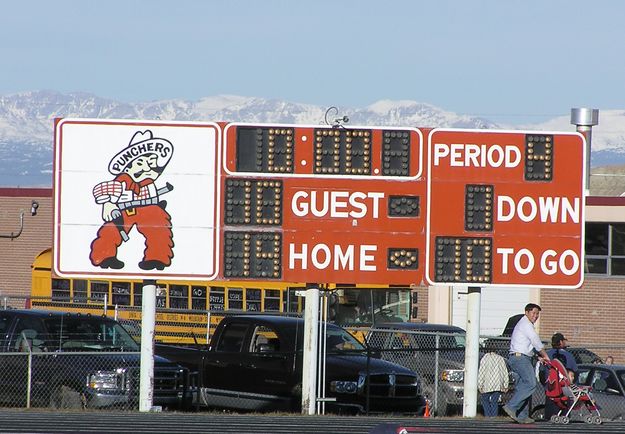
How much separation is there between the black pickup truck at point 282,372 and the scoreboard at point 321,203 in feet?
6.57

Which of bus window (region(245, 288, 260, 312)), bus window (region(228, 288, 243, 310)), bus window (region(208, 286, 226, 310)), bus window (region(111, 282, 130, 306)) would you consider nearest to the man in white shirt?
bus window (region(245, 288, 260, 312))

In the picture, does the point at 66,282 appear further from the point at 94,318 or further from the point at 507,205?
the point at 507,205

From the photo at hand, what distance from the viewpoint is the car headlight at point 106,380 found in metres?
19.4

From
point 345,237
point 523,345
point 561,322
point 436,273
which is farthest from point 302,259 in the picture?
point 561,322

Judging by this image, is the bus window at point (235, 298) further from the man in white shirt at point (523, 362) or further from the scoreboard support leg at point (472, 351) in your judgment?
the man in white shirt at point (523, 362)

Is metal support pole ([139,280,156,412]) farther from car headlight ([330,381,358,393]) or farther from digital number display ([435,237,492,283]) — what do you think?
digital number display ([435,237,492,283])

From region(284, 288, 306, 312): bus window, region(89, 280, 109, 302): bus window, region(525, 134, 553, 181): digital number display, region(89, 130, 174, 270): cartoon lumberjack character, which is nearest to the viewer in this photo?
region(89, 130, 174, 270): cartoon lumberjack character

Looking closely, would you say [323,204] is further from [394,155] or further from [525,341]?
[525,341]

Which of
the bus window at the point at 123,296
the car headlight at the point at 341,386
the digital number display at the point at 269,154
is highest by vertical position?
the digital number display at the point at 269,154

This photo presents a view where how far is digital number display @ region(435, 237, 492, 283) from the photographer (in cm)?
1903

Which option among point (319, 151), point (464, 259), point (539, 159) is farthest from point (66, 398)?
point (539, 159)

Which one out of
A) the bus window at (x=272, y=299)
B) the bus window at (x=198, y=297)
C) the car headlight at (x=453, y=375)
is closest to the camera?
the car headlight at (x=453, y=375)

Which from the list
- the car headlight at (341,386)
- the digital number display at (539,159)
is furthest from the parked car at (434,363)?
the digital number display at (539,159)

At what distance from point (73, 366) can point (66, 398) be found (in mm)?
481
